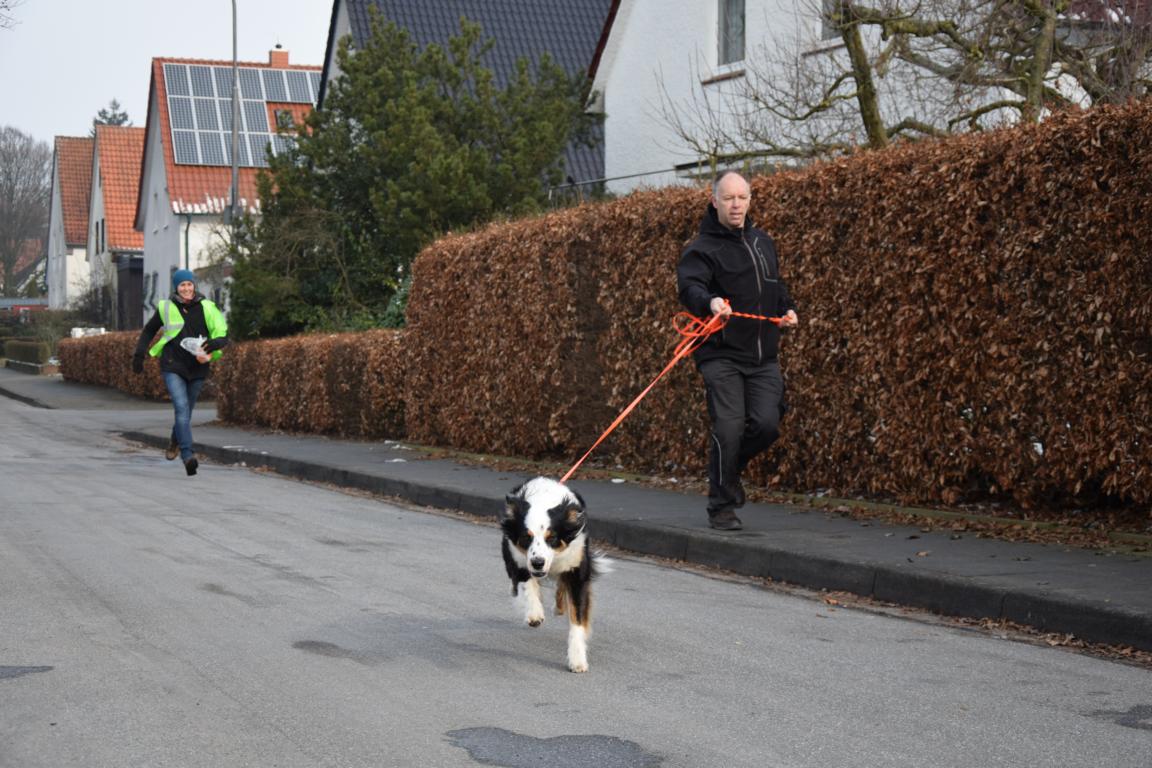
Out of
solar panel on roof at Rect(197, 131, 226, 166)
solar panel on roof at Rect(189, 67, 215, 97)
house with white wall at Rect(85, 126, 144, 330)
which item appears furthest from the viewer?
house with white wall at Rect(85, 126, 144, 330)

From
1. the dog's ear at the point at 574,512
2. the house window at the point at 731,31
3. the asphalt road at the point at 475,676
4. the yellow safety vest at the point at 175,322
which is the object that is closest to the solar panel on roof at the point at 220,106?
the house window at the point at 731,31

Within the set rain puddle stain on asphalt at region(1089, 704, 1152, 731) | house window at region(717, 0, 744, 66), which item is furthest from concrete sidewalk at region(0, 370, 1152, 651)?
house window at region(717, 0, 744, 66)

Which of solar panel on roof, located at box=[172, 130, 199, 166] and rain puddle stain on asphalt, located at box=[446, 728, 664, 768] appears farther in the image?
solar panel on roof, located at box=[172, 130, 199, 166]

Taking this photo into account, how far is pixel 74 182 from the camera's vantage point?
81375 millimetres

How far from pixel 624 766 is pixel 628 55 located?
21108 mm

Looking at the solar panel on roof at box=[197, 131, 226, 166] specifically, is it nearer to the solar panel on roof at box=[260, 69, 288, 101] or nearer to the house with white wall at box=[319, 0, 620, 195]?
the solar panel on roof at box=[260, 69, 288, 101]

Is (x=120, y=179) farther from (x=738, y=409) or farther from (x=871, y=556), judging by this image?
(x=871, y=556)

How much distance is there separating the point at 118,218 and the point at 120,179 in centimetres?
249

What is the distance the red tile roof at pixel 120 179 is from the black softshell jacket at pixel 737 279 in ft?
189

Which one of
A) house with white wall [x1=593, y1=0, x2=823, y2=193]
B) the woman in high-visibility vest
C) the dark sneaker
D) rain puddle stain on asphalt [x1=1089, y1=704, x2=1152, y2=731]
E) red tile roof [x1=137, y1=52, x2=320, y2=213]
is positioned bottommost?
rain puddle stain on asphalt [x1=1089, y1=704, x2=1152, y2=731]

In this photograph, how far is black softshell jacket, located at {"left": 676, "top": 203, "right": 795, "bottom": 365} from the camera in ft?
31.0

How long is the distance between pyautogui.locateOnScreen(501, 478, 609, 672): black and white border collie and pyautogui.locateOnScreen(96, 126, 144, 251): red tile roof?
60.3m

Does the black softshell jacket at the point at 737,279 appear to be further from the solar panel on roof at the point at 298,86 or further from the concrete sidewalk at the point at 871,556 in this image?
the solar panel on roof at the point at 298,86

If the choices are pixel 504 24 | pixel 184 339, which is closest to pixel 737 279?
pixel 184 339
